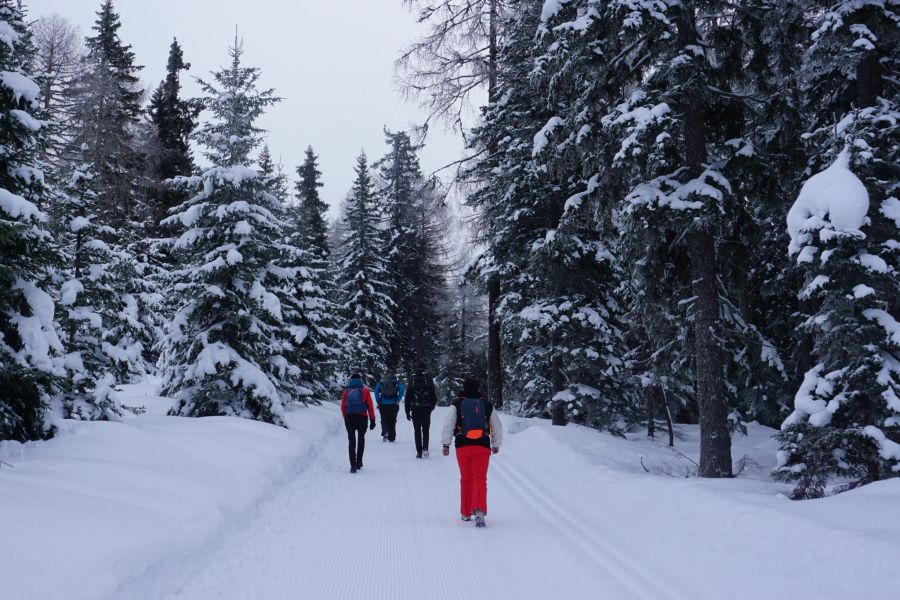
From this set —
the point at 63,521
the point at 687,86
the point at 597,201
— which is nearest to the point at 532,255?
the point at 597,201

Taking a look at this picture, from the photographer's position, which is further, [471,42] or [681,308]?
[471,42]

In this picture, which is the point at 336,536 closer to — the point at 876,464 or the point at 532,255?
the point at 876,464

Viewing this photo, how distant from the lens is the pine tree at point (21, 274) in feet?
22.2

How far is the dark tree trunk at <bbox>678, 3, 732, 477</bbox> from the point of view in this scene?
34.1 ft

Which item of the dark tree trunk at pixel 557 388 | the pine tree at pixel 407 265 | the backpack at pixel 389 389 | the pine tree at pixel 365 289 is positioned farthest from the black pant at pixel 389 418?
the pine tree at pixel 407 265

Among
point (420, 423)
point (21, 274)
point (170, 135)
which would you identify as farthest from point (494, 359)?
point (170, 135)

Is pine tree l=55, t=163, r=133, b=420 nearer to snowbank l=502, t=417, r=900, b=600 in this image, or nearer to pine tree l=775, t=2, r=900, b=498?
snowbank l=502, t=417, r=900, b=600

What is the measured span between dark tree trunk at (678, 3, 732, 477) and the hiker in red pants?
4.61 meters

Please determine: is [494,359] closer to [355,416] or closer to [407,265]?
[355,416]

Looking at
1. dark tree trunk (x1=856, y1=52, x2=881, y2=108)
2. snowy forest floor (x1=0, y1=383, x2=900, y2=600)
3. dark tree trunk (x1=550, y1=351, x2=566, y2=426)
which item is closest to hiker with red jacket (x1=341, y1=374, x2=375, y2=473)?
snowy forest floor (x1=0, y1=383, x2=900, y2=600)

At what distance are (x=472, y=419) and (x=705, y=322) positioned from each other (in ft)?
17.2

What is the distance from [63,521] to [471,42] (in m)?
20.6

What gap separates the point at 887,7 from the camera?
388 inches

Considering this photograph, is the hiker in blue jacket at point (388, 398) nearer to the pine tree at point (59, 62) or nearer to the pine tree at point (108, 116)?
the pine tree at point (108, 116)
